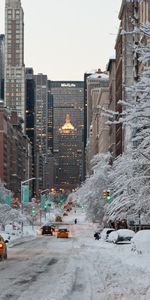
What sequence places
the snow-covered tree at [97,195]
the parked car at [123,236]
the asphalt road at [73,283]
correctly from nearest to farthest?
the asphalt road at [73,283]
the parked car at [123,236]
the snow-covered tree at [97,195]

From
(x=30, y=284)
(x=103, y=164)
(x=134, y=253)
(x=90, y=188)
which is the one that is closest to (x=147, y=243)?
(x=134, y=253)

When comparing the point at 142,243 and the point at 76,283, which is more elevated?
the point at 142,243

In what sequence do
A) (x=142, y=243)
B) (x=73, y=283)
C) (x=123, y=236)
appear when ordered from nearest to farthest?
(x=73, y=283), (x=142, y=243), (x=123, y=236)

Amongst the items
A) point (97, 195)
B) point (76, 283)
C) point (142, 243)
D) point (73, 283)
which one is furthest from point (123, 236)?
point (97, 195)

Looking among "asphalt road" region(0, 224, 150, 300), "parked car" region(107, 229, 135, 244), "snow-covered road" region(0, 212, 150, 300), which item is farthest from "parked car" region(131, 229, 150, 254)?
"parked car" region(107, 229, 135, 244)

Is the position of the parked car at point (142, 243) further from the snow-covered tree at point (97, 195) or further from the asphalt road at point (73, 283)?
the snow-covered tree at point (97, 195)

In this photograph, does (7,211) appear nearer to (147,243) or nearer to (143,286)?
(147,243)

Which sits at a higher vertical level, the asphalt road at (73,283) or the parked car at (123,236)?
the asphalt road at (73,283)

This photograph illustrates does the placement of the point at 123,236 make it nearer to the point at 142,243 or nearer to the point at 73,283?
the point at 142,243

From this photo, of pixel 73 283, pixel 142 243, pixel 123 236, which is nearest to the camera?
pixel 73 283

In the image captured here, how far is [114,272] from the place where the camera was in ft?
81.3

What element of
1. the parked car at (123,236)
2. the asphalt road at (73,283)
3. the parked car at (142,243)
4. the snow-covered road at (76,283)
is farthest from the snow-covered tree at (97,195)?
the asphalt road at (73,283)

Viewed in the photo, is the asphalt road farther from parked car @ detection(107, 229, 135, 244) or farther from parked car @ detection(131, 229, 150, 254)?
parked car @ detection(107, 229, 135, 244)

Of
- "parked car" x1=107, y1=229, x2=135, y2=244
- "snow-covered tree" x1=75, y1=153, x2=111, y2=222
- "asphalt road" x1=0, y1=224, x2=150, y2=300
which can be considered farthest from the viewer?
"snow-covered tree" x1=75, y1=153, x2=111, y2=222
